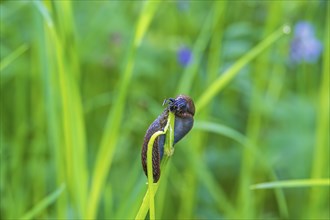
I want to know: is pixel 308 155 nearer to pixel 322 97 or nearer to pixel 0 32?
pixel 322 97

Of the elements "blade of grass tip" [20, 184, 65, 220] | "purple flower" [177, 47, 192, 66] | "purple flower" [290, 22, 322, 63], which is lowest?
"blade of grass tip" [20, 184, 65, 220]

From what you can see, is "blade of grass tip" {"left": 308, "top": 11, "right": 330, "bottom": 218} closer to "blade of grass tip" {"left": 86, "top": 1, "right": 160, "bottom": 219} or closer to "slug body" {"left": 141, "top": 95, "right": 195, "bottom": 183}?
"blade of grass tip" {"left": 86, "top": 1, "right": 160, "bottom": 219}

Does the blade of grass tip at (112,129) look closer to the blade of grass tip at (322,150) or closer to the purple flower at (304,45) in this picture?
the blade of grass tip at (322,150)

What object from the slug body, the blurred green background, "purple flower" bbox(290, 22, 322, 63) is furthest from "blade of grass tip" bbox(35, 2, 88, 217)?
"purple flower" bbox(290, 22, 322, 63)

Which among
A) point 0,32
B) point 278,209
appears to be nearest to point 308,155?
point 278,209

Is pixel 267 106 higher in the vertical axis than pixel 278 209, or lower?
higher

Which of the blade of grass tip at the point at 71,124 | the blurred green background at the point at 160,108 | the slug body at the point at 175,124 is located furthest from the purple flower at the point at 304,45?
the slug body at the point at 175,124

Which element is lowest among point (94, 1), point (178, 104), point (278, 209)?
point (278, 209)

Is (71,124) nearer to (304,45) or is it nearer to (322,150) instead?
(322,150)

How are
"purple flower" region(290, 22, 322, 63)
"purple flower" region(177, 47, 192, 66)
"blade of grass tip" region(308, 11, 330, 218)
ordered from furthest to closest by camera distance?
"purple flower" region(290, 22, 322, 63) → "purple flower" region(177, 47, 192, 66) → "blade of grass tip" region(308, 11, 330, 218)
